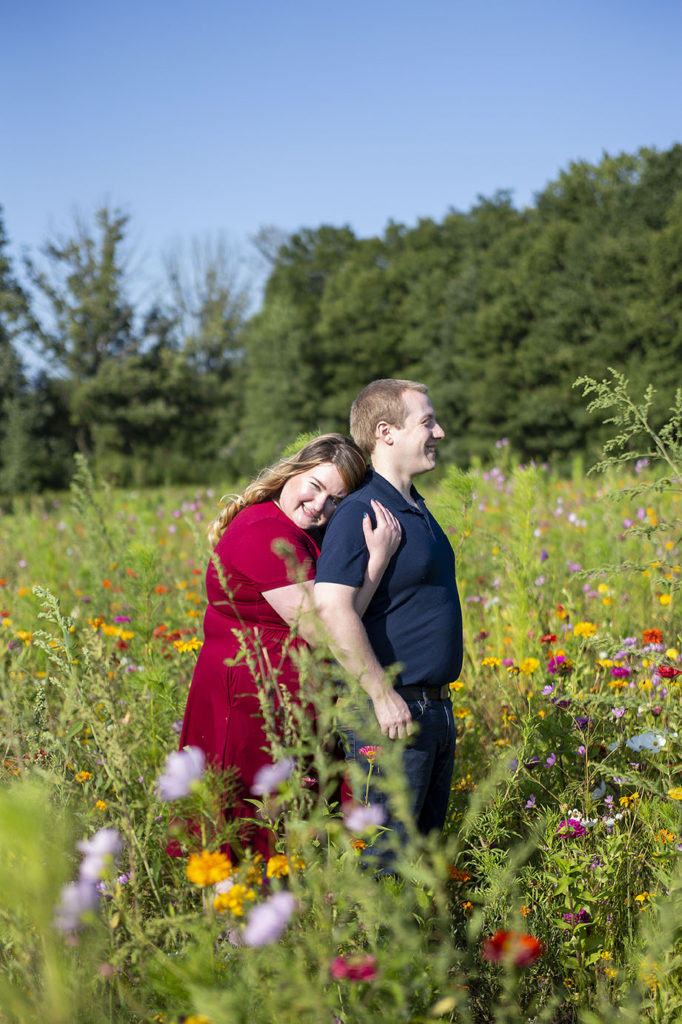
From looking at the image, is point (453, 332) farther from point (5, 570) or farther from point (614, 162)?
point (5, 570)

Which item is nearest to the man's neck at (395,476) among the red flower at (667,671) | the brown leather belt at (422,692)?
the brown leather belt at (422,692)

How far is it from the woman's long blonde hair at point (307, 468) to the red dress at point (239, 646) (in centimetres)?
13

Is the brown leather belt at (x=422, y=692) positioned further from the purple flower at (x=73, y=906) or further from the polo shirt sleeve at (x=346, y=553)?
the purple flower at (x=73, y=906)

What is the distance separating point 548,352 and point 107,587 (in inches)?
771

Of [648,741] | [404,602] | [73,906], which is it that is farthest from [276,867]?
[648,741]

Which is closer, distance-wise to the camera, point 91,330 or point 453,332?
point 453,332

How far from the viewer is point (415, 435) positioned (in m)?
2.23

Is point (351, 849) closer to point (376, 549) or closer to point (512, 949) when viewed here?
point (512, 949)

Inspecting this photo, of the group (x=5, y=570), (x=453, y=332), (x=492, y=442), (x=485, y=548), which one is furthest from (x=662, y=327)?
(x=5, y=570)

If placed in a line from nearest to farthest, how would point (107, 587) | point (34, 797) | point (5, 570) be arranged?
point (34, 797)
point (107, 587)
point (5, 570)

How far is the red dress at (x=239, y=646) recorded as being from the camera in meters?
2.17

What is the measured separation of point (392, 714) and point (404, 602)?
31 cm

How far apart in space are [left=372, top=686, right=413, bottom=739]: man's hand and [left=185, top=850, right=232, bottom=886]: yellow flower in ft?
2.74

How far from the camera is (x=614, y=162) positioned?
28.1 m
